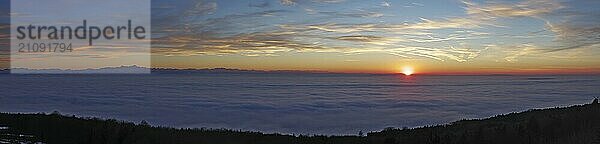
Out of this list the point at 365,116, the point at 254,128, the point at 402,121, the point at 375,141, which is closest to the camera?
the point at 375,141

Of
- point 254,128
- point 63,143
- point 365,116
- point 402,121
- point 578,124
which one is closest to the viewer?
point 63,143

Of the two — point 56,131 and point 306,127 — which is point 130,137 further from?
point 306,127

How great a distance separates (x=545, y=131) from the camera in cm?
1836

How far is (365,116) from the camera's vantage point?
50312 millimetres

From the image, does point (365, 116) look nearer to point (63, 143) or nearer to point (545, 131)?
point (545, 131)

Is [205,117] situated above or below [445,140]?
above

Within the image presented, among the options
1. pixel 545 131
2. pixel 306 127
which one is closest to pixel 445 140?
pixel 545 131

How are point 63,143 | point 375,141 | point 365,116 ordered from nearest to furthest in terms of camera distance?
point 63,143 → point 375,141 → point 365,116

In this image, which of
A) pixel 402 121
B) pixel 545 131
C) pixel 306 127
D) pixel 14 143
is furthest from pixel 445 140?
pixel 402 121

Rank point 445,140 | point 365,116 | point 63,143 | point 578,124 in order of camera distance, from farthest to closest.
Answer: point 365,116 → point 578,124 → point 63,143 → point 445,140

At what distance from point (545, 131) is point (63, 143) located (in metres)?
15.3

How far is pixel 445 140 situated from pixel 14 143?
40.2 ft

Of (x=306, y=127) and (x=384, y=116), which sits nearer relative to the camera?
(x=306, y=127)

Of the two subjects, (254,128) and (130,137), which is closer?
(130,137)
